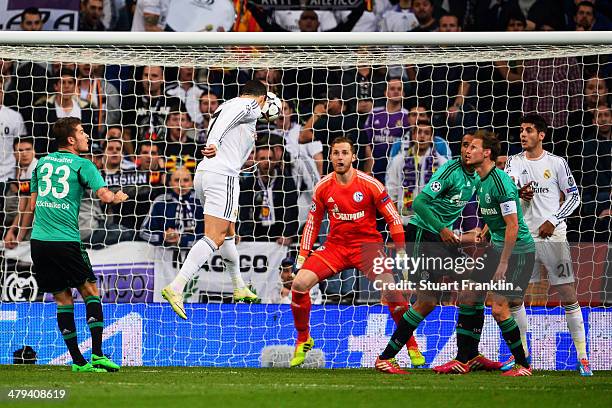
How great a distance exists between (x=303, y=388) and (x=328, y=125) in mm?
5331

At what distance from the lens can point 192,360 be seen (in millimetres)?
10453

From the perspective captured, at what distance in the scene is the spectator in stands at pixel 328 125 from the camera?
12070 millimetres

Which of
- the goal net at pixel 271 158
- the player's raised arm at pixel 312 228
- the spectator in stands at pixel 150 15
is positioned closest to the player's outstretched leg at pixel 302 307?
the player's raised arm at pixel 312 228

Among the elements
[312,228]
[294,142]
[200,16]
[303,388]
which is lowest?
[303,388]

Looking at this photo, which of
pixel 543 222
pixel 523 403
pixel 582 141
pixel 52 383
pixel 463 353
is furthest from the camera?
pixel 582 141

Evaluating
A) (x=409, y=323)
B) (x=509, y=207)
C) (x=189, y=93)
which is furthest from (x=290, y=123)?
(x=509, y=207)

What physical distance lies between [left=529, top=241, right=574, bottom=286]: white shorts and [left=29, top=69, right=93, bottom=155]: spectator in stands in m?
5.36

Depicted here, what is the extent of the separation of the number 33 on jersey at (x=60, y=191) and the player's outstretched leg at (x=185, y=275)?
0.87 meters

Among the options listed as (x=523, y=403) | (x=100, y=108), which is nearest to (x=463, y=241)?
(x=523, y=403)

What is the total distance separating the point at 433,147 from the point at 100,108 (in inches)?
153

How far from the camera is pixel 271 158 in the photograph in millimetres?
12047

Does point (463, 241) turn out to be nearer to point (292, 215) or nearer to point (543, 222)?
point (543, 222)

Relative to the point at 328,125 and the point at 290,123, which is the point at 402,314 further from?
the point at 290,123

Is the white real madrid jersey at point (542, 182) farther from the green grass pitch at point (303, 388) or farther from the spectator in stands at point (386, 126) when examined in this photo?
the spectator in stands at point (386, 126)
